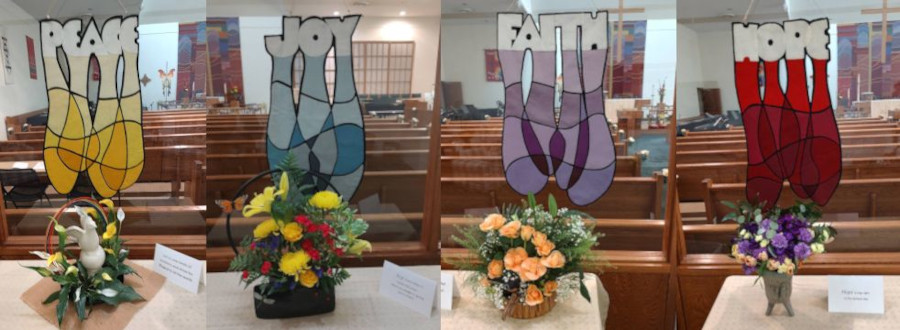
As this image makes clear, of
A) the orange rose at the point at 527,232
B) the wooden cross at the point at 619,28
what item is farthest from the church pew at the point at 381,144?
the wooden cross at the point at 619,28

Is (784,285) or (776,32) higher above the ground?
(776,32)

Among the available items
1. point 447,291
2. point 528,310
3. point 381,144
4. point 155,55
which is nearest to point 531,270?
point 528,310

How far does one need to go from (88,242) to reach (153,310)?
250mm

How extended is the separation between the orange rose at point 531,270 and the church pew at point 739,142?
634 mm

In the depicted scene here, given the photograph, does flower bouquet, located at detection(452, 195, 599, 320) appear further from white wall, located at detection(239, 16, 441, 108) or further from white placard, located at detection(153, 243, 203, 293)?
white placard, located at detection(153, 243, 203, 293)

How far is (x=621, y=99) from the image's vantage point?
185cm

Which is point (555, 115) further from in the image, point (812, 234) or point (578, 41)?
point (812, 234)

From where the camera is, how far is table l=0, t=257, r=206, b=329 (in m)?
1.76

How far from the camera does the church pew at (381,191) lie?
190cm

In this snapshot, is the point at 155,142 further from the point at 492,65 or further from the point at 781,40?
the point at 781,40

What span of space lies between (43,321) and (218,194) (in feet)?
1.80

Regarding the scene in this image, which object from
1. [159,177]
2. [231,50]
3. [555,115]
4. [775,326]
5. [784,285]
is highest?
[231,50]

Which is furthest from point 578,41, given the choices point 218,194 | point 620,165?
point 218,194

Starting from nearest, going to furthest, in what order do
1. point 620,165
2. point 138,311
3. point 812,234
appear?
point 812,234 → point 138,311 → point 620,165
